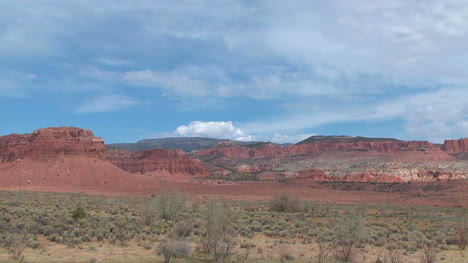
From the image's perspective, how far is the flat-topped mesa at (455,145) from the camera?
4688 inches

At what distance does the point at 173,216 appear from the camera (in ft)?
79.0

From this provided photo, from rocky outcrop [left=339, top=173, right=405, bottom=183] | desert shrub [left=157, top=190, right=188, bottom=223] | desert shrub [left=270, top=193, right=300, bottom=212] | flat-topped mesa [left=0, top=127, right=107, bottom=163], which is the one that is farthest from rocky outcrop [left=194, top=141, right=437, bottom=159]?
desert shrub [left=157, top=190, right=188, bottom=223]

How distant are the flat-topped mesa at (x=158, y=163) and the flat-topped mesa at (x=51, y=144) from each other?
121 ft

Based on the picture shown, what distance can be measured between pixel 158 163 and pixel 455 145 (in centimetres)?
9229

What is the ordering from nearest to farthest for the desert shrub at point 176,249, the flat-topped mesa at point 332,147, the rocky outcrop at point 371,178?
1. the desert shrub at point 176,249
2. the rocky outcrop at point 371,178
3. the flat-topped mesa at point 332,147

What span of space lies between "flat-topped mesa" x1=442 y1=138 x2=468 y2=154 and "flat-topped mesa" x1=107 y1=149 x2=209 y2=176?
75.6 metres

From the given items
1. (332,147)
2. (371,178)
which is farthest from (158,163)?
(332,147)

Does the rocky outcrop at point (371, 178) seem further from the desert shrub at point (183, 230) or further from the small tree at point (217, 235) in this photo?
the small tree at point (217, 235)

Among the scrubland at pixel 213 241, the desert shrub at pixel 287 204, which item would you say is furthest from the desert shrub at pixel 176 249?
the desert shrub at pixel 287 204

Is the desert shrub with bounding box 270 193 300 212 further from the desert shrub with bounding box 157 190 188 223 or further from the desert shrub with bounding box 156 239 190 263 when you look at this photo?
the desert shrub with bounding box 156 239 190 263

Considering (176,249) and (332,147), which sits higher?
(332,147)

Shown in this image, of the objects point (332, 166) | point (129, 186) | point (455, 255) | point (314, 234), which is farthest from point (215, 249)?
point (332, 166)

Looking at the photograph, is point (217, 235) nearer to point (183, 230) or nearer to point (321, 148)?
point (183, 230)

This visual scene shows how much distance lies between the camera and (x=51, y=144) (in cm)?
7000
